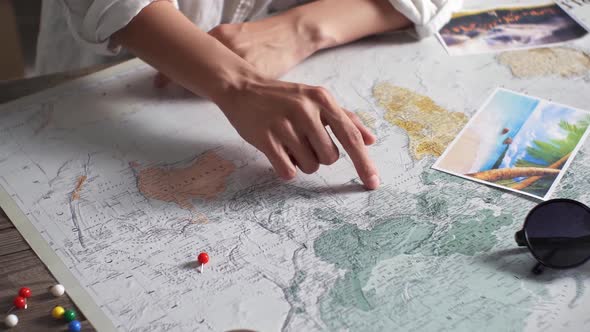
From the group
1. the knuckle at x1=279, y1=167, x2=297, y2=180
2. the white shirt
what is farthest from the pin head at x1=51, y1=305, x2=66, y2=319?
the white shirt

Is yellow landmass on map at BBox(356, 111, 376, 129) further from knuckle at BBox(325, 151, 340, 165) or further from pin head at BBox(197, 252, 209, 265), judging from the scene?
pin head at BBox(197, 252, 209, 265)

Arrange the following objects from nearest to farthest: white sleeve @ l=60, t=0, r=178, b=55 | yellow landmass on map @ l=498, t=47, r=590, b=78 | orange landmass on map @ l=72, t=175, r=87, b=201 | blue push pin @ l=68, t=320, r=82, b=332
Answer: blue push pin @ l=68, t=320, r=82, b=332, orange landmass on map @ l=72, t=175, r=87, b=201, white sleeve @ l=60, t=0, r=178, b=55, yellow landmass on map @ l=498, t=47, r=590, b=78

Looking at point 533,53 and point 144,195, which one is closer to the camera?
point 144,195

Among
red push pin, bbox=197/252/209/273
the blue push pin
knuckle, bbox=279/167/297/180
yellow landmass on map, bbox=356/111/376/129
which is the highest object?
yellow landmass on map, bbox=356/111/376/129

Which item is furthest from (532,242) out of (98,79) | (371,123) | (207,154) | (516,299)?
(98,79)

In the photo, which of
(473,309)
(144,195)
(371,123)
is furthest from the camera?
(371,123)

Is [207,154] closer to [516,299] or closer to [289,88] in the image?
[289,88]

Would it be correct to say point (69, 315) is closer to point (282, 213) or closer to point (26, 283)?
point (26, 283)
